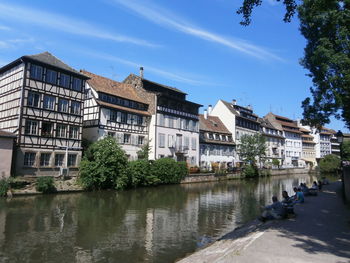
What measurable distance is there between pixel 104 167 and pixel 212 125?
32496 mm

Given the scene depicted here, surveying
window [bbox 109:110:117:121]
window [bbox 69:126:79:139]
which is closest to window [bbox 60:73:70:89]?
window [bbox 69:126:79:139]

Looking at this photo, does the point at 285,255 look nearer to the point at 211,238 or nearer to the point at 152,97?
the point at 211,238

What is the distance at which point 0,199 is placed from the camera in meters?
21.1

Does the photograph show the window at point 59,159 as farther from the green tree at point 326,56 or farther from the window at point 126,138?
the green tree at point 326,56

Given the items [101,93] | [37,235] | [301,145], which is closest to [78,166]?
[101,93]

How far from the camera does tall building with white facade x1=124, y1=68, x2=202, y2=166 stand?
4019 centimetres

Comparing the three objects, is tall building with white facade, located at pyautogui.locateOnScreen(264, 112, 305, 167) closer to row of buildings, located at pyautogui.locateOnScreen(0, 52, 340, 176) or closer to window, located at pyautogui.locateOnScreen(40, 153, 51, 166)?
row of buildings, located at pyautogui.locateOnScreen(0, 52, 340, 176)

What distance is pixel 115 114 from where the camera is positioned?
1394 inches

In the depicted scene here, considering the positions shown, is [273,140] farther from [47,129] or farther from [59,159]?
[47,129]

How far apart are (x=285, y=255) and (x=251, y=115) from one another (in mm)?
63052

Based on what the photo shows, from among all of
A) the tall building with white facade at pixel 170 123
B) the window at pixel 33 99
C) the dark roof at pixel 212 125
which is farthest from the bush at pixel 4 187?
the dark roof at pixel 212 125

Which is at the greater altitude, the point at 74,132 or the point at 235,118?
the point at 235,118

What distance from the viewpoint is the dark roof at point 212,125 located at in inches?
2110

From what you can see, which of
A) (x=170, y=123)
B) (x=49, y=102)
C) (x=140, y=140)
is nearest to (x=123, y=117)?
(x=140, y=140)
